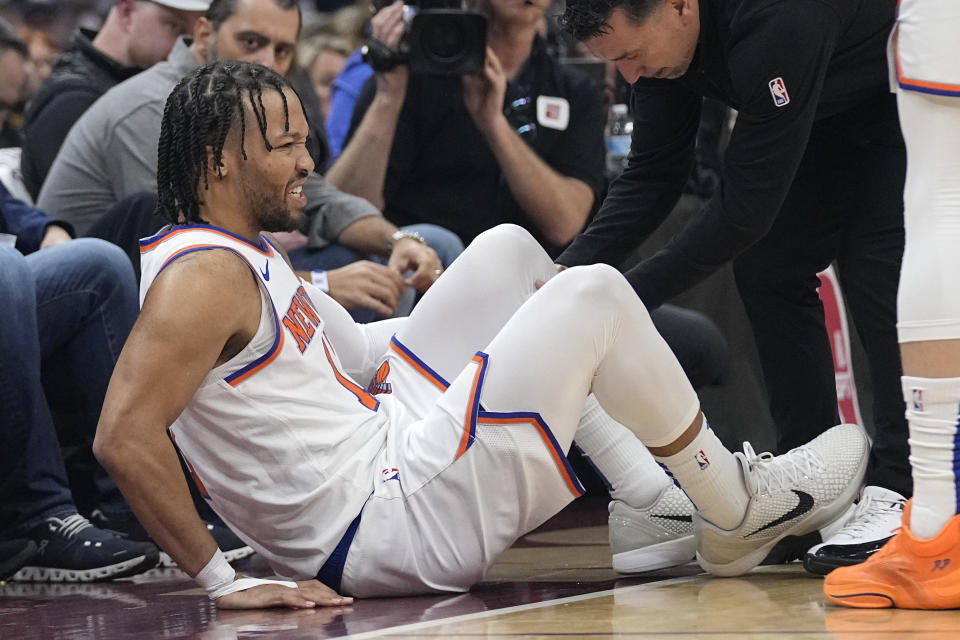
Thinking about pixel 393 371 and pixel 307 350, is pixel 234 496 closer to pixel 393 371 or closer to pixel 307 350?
pixel 307 350

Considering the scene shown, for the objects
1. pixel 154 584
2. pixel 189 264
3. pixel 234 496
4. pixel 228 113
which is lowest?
pixel 154 584

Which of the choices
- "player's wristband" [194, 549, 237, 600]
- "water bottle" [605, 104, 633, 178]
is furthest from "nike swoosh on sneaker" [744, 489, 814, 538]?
"water bottle" [605, 104, 633, 178]

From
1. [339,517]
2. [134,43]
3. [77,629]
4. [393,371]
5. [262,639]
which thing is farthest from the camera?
[134,43]

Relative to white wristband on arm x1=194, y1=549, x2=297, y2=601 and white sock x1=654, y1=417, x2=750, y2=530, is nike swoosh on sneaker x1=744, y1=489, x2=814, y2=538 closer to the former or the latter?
white sock x1=654, y1=417, x2=750, y2=530

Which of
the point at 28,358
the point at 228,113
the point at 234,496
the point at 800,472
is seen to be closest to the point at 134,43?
the point at 28,358

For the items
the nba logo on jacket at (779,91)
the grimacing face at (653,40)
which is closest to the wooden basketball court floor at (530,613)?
the nba logo on jacket at (779,91)

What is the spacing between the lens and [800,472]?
7.08ft

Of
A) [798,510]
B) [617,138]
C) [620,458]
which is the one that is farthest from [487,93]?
[798,510]

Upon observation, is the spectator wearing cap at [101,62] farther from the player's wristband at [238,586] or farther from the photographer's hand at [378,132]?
the player's wristband at [238,586]

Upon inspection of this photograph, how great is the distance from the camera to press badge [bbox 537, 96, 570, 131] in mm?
3789

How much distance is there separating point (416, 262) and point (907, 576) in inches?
67.1

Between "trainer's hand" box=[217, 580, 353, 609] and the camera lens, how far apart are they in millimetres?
1912

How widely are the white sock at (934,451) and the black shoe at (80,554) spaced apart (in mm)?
1458

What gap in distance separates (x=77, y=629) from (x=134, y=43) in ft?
7.85
